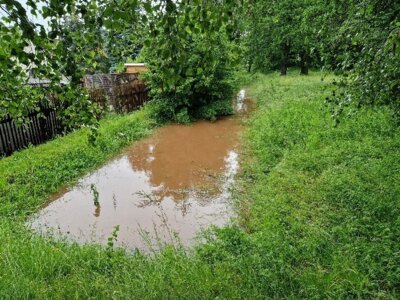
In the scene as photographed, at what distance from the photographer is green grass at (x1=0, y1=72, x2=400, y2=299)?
123 inches

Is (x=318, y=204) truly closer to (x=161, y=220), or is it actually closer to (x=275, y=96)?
(x=161, y=220)

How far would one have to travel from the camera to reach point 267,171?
6848 mm

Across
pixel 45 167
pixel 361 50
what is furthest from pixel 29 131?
pixel 361 50

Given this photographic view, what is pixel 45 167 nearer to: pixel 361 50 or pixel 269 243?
pixel 269 243

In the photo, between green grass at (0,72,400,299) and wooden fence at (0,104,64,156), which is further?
wooden fence at (0,104,64,156)

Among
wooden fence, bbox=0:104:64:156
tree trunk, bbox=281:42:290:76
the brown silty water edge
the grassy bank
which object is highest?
tree trunk, bbox=281:42:290:76

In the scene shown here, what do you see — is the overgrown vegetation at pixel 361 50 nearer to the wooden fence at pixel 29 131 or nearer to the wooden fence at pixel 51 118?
the wooden fence at pixel 51 118

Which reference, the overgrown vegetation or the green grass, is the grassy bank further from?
the overgrown vegetation

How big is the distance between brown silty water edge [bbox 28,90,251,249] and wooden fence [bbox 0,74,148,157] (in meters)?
1.68

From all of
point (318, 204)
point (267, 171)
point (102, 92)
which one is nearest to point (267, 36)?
point (102, 92)

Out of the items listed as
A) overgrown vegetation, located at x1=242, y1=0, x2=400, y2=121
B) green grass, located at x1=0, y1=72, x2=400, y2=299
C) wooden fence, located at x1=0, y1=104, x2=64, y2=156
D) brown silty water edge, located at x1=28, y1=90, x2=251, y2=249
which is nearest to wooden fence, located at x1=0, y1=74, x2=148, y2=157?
wooden fence, located at x1=0, y1=104, x2=64, y2=156

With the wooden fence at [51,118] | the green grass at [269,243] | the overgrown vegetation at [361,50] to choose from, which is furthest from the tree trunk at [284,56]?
the overgrown vegetation at [361,50]

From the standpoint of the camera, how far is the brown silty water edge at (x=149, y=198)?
5.20 m

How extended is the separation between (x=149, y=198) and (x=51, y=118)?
194 inches
